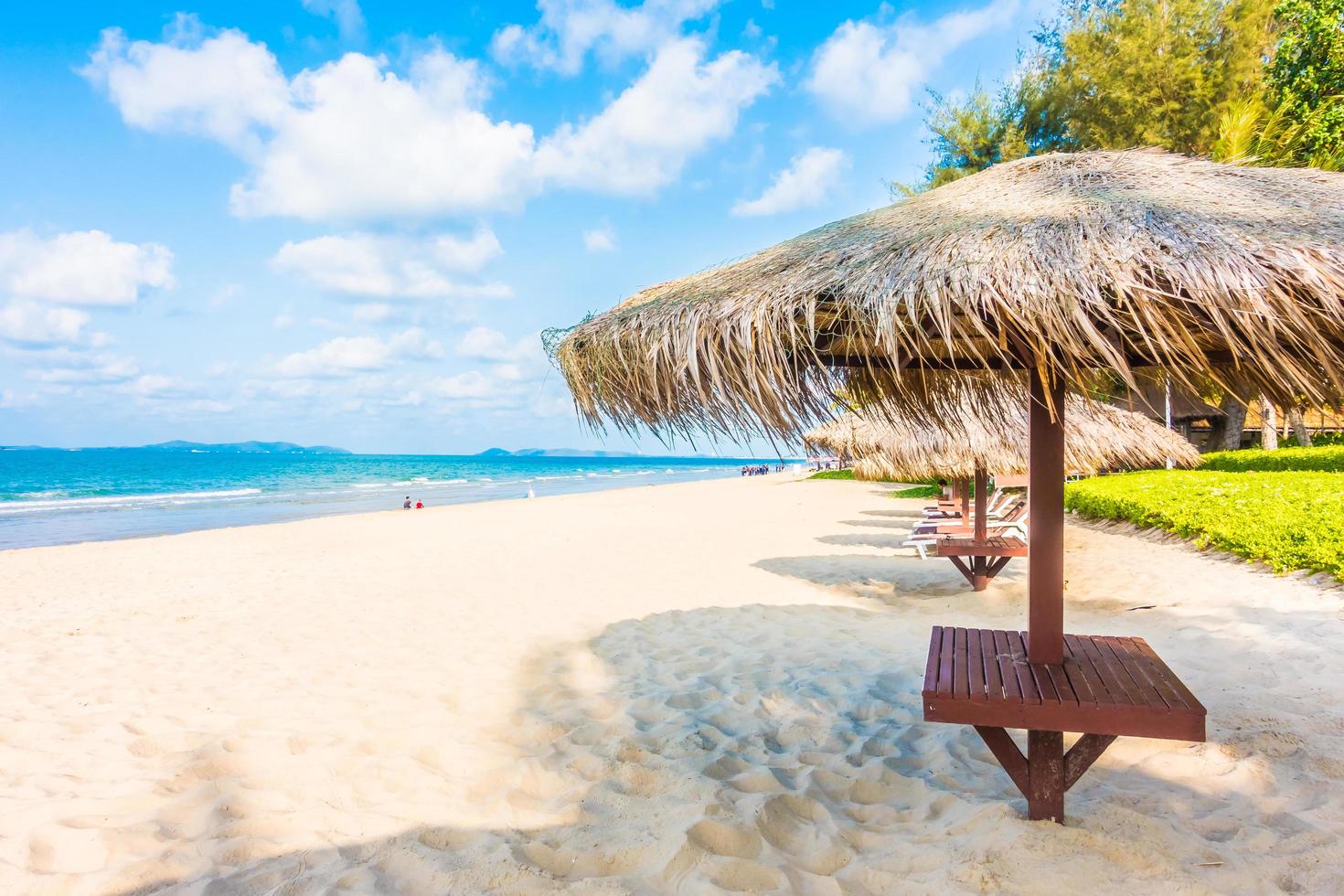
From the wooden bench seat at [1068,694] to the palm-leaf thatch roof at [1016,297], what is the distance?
1003 millimetres

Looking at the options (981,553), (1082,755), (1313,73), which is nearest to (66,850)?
(1082,755)

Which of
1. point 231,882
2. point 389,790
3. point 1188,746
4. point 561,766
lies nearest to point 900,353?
point 1188,746

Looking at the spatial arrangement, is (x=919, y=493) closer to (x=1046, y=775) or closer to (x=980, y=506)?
(x=980, y=506)

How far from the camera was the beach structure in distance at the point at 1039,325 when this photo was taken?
2045 mm

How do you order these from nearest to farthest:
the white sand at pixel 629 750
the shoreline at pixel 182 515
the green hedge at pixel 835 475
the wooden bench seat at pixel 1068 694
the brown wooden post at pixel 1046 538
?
the wooden bench seat at pixel 1068 694, the white sand at pixel 629 750, the brown wooden post at pixel 1046 538, the shoreline at pixel 182 515, the green hedge at pixel 835 475

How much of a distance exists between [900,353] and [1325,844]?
2.08 m

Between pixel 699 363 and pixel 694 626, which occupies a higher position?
pixel 699 363

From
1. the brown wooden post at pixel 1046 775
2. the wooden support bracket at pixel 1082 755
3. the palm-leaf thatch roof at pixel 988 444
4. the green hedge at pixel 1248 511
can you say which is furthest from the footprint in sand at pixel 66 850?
the green hedge at pixel 1248 511

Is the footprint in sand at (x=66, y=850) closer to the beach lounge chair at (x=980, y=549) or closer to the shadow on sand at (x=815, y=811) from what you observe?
the shadow on sand at (x=815, y=811)

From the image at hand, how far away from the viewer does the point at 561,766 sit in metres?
3.11

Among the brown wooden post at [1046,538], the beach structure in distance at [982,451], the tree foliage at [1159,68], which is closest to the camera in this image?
the brown wooden post at [1046,538]

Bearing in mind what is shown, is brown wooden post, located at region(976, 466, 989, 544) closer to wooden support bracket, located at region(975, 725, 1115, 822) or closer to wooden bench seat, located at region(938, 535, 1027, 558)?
wooden bench seat, located at region(938, 535, 1027, 558)

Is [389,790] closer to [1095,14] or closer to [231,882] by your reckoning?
[231,882]

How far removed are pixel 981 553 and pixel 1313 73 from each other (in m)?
13.9
